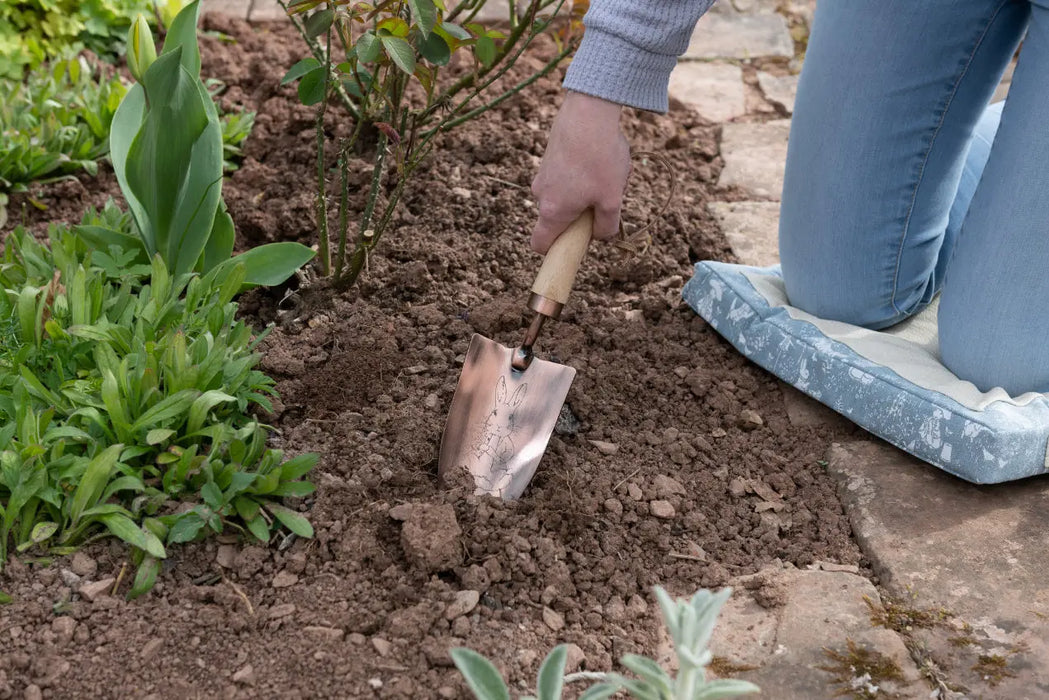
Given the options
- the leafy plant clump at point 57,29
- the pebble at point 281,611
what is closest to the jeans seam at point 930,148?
the pebble at point 281,611

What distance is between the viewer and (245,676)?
Answer: 147cm

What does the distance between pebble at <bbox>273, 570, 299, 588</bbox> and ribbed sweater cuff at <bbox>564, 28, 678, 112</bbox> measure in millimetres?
892

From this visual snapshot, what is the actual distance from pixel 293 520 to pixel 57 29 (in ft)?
6.88

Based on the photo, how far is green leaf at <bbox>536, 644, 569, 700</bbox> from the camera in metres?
1.20

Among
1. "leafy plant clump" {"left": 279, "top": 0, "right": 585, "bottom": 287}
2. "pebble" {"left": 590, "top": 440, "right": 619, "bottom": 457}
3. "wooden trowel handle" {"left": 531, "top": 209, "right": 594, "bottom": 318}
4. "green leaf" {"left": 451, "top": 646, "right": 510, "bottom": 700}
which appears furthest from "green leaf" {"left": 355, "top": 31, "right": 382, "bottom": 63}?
"green leaf" {"left": 451, "top": 646, "right": 510, "bottom": 700}

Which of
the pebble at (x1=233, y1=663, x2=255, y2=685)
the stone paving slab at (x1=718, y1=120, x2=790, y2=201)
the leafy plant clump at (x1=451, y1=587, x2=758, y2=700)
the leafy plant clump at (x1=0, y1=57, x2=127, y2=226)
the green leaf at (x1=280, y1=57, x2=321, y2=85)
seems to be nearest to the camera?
the leafy plant clump at (x1=451, y1=587, x2=758, y2=700)

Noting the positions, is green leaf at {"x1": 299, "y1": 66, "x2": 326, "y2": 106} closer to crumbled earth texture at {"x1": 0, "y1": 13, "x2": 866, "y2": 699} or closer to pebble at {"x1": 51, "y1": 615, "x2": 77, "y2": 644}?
crumbled earth texture at {"x1": 0, "y1": 13, "x2": 866, "y2": 699}

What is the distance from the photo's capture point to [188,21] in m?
1.98

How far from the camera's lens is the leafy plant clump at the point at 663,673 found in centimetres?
117

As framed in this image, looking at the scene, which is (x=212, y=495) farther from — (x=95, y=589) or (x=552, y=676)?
(x=552, y=676)

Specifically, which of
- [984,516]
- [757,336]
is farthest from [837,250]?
[984,516]

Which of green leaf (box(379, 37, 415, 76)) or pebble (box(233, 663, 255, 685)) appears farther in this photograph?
green leaf (box(379, 37, 415, 76))

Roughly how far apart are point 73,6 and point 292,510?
213 cm

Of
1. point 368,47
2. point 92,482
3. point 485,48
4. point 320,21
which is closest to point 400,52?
point 368,47
